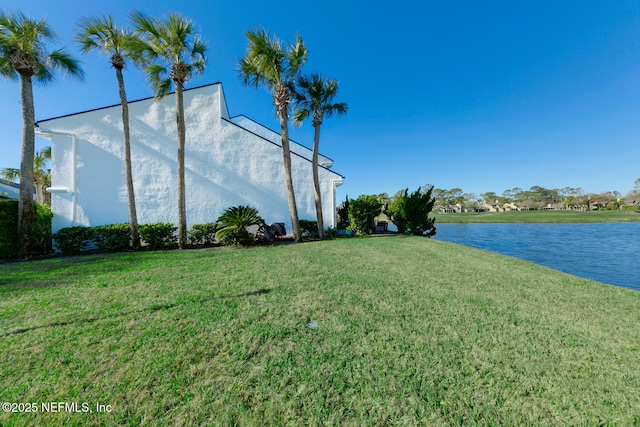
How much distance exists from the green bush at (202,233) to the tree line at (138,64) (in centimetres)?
56

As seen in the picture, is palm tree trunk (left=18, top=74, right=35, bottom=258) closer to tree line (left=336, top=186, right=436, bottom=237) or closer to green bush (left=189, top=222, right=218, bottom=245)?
green bush (left=189, top=222, right=218, bottom=245)

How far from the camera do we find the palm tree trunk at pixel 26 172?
292 inches

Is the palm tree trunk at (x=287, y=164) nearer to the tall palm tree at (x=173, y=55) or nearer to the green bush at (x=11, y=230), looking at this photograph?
the tall palm tree at (x=173, y=55)

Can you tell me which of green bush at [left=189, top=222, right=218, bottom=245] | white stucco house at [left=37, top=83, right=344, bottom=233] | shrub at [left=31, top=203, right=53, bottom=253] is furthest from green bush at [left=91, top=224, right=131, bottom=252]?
green bush at [left=189, top=222, right=218, bottom=245]

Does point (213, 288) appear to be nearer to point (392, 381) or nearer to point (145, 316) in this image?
point (145, 316)

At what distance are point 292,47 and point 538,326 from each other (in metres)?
11.8

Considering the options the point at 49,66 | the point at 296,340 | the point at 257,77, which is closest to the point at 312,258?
the point at 296,340

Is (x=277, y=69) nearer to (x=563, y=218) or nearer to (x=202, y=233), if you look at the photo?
(x=202, y=233)

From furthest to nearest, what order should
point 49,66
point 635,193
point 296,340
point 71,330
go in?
point 635,193
point 49,66
point 71,330
point 296,340

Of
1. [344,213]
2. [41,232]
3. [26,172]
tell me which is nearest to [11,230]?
[41,232]

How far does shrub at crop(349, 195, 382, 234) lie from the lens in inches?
500

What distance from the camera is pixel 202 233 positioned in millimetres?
9461

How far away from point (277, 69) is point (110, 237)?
960cm

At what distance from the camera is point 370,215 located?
12.7 meters
